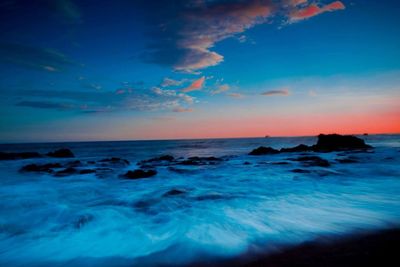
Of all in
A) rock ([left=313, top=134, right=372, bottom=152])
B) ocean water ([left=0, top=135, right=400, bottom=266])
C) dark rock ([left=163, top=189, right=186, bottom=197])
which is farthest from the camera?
rock ([left=313, top=134, right=372, bottom=152])

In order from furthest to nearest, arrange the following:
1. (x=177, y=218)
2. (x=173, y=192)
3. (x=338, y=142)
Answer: (x=338, y=142) < (x=173, y=192) < (x=177, y=218)

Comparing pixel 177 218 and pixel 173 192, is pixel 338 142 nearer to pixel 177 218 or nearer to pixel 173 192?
pixel 173 192

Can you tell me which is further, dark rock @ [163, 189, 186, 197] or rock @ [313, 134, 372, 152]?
rock @ [313, 134, 372, 152]

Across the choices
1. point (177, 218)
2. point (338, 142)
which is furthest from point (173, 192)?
point (338, 142)

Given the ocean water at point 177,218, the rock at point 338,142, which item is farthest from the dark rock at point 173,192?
the rock at point 338,142

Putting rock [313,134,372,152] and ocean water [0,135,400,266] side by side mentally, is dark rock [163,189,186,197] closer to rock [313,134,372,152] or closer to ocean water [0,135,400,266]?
ocean water [0,135,400,266]

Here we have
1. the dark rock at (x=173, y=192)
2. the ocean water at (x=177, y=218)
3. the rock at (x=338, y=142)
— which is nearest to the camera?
the ocean water at (x=177, y=218)

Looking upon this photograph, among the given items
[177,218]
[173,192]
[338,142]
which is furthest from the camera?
[338,142]

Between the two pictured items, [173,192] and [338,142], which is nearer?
[173,192]

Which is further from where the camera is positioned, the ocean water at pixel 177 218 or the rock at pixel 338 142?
the rock at pixel 338 142

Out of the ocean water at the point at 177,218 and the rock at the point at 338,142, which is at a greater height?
the rock at the point at 338,142

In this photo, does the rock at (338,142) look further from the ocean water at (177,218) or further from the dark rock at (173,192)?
the dark rock at (173,192)

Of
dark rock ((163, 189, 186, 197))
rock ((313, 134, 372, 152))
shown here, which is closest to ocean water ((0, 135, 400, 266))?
dark rock ((163, 189, 186, 197))

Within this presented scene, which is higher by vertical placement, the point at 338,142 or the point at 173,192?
the point at 338,142
